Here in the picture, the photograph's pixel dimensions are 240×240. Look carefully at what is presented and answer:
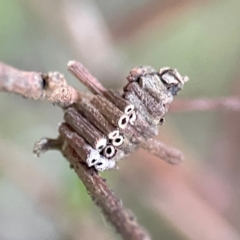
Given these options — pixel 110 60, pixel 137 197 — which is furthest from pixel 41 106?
pixel 137 197

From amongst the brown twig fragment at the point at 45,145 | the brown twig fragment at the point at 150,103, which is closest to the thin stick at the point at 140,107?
the brown twig fragment at the point at 150,103

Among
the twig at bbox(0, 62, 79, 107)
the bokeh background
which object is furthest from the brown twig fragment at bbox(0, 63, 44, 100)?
the bokeh background

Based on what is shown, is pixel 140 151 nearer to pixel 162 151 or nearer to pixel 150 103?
pixel 162 151

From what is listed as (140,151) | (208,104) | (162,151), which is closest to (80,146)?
(162,151)

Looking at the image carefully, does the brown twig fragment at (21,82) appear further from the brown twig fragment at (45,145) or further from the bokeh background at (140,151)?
the bokeh background at (140,151)

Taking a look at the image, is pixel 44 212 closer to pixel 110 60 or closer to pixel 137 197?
pixel 137 197

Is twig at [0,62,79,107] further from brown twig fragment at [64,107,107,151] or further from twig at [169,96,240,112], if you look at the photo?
twig at [169,96,240,112]
